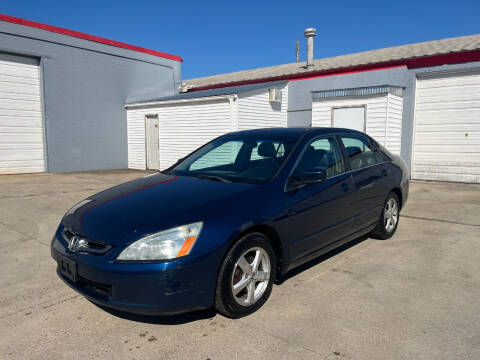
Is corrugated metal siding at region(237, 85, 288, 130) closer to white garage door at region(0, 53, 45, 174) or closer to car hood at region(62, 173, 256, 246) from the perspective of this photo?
white garage door at region(0, 53, 45, 174)

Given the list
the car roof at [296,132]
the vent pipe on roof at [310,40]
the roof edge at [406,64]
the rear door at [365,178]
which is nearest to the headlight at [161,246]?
the car roof at [296,132]

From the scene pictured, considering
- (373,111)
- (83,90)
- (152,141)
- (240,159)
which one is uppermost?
(83,90)

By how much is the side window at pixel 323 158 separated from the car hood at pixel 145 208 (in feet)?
2.64

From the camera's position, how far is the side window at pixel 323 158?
3825 mm

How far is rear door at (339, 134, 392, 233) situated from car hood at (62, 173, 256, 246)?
1.63m

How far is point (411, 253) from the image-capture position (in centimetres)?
471

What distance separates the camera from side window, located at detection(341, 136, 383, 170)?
4.48 metres

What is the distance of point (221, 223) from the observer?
2834 millimetres

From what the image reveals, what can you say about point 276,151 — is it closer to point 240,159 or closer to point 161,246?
point 240,159

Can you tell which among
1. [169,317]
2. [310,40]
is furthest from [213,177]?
[310,40]

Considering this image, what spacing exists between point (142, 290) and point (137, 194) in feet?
3.65

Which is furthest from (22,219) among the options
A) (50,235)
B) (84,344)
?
(84,344)

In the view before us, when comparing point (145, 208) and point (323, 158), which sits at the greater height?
point (323, 158)

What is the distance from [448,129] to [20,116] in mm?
13817
